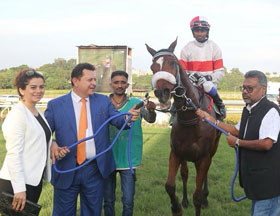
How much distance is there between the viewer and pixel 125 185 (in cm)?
350

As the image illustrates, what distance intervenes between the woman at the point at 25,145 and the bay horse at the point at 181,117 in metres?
1.13

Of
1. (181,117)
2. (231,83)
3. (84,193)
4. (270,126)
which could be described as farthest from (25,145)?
(231,83)

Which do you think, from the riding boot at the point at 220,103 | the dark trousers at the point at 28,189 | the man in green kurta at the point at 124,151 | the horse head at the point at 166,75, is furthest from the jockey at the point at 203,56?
the dark trousers at the point at 28,189

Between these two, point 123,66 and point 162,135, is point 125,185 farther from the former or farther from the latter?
point 123,66

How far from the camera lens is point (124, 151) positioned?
11.7ft

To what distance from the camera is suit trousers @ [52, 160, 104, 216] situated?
2990 mm

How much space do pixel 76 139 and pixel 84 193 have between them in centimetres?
55

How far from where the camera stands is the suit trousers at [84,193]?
2990mm

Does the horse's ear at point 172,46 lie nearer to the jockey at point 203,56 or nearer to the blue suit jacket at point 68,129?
the blue suit jacket at point 68,129

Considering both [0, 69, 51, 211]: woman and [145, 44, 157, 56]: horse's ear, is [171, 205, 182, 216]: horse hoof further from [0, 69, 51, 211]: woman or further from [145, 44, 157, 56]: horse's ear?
[145, 44, 157, 56]: horse's ear

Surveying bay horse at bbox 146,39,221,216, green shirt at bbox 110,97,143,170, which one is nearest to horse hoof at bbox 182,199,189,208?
bay horse at bbox 146,39,221,216

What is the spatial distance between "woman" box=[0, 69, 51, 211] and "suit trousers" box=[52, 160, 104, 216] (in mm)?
304

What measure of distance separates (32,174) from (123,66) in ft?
78.9

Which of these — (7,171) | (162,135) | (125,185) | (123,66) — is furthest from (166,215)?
(123,66)
